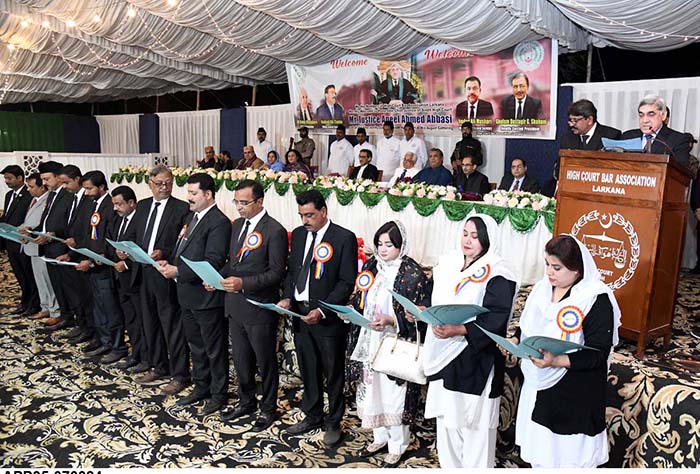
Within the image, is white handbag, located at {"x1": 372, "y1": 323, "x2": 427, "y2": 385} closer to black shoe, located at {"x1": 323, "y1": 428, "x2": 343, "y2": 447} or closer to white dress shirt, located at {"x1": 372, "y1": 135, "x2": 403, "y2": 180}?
black shoe, located at {"x1": 323, "y1": 428, "x2": 343, "y2": 447}

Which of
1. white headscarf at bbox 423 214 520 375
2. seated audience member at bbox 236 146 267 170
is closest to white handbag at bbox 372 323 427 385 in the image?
white headscarf at bbox 423 214 520 375

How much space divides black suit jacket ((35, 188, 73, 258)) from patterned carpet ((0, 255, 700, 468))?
3.70 feet

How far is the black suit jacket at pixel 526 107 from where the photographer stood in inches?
334

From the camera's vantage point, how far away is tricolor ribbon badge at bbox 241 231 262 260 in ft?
11.9

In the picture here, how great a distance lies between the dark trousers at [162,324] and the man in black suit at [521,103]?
6.14 meters

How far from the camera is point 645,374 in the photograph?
285cm

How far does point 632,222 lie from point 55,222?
4.76 meters

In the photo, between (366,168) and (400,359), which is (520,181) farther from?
(400,359)

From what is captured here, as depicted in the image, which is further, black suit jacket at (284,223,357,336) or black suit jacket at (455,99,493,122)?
black suit jacket at (455,99,493,122)

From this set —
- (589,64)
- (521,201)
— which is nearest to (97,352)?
(521,201)

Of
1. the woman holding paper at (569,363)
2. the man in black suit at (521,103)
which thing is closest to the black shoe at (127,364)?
the woman holding paper at (569,363)

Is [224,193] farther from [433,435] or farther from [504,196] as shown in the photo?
[433,435]

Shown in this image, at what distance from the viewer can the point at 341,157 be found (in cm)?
1124

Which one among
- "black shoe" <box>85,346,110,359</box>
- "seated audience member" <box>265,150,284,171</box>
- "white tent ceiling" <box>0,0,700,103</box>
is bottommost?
"black shoe" <box>85,346,110,359</box>
